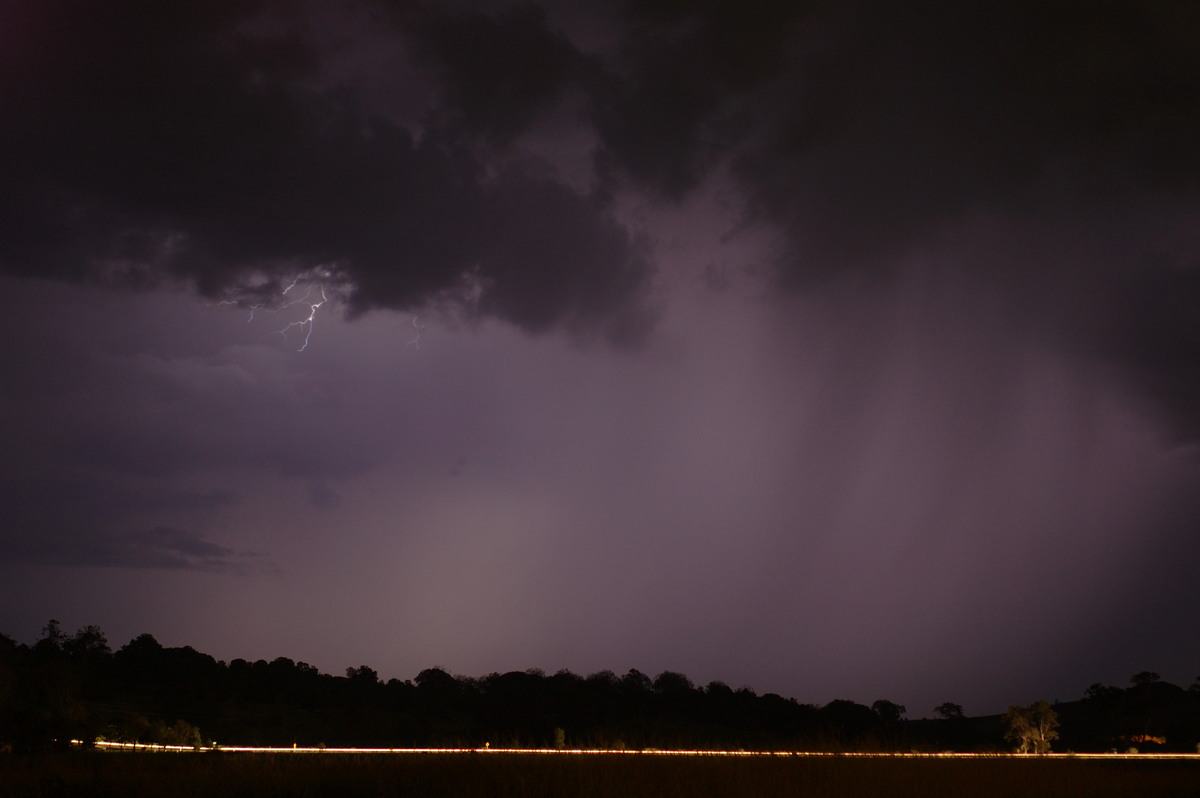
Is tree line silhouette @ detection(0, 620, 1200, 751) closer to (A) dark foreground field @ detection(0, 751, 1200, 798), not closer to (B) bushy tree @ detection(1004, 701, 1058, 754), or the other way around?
(B) bushy tree @ detection(1004, 701, 1058, 754)

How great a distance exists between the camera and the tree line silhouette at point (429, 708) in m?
39.5

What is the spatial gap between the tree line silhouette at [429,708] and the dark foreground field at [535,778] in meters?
10.9

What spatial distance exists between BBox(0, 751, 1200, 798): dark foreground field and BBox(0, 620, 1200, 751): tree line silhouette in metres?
10.9

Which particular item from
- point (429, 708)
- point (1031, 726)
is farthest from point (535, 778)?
point (429, 708)

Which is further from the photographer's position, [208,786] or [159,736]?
[159,736]

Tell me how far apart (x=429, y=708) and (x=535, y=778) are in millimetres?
64672

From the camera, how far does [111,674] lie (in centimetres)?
7025

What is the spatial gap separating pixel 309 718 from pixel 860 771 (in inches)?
2016

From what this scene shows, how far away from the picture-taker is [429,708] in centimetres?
7650

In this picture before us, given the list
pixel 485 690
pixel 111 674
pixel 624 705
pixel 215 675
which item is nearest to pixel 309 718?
pixel 215 675

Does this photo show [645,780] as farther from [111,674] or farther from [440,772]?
[111,674]

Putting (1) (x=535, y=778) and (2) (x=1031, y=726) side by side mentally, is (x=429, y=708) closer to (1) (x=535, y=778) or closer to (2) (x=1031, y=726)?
(2) (x=1031, y=726)

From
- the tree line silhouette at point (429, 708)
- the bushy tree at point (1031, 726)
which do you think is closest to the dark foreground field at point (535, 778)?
the tree line silhouette at point (429, 708)

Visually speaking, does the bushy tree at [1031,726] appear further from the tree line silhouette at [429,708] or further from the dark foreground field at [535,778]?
the dark foreground field at [535,778]
